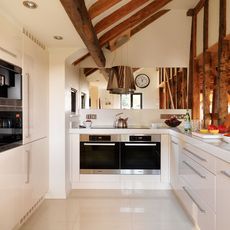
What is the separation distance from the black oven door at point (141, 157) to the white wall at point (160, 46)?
1.53 metres

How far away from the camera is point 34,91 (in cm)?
261

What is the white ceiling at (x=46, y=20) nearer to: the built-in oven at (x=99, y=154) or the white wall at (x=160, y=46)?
the white wall at (x=160, y=46)

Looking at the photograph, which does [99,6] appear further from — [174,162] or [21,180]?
[174,162]

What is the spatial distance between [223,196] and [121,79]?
2593 millimetres

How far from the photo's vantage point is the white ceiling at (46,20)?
189 cm

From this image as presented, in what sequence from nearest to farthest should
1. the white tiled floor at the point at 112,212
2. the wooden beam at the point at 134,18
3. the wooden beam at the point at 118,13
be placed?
the white tiled floor at the point at 112,212
the wooden beam at the point at 118,13
the wooden beam at the point at 134,18

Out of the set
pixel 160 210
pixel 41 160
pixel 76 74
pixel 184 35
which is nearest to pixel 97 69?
pixel 76 74

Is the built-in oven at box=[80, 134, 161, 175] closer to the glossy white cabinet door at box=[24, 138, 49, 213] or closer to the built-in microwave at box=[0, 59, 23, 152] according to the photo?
the glossy white cabinet door at box=[24, 138, 49, 213]

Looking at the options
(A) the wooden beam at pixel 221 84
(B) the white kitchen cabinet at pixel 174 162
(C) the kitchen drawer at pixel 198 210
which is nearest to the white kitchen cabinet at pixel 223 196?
(C) the kitchen drawer at pixel 198 210

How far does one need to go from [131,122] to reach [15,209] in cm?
249

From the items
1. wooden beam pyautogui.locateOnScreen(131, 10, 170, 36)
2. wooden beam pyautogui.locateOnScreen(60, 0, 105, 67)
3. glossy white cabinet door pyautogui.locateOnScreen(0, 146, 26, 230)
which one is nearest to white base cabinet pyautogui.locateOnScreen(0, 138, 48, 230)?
glossy white cabinet door pyautogui.locateOnScreen(0, 146, 26, 230)

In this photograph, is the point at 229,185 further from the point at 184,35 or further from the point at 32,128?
the point at 184,35

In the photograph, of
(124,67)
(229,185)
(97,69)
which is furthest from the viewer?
(97,69)

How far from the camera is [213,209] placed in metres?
1.75
